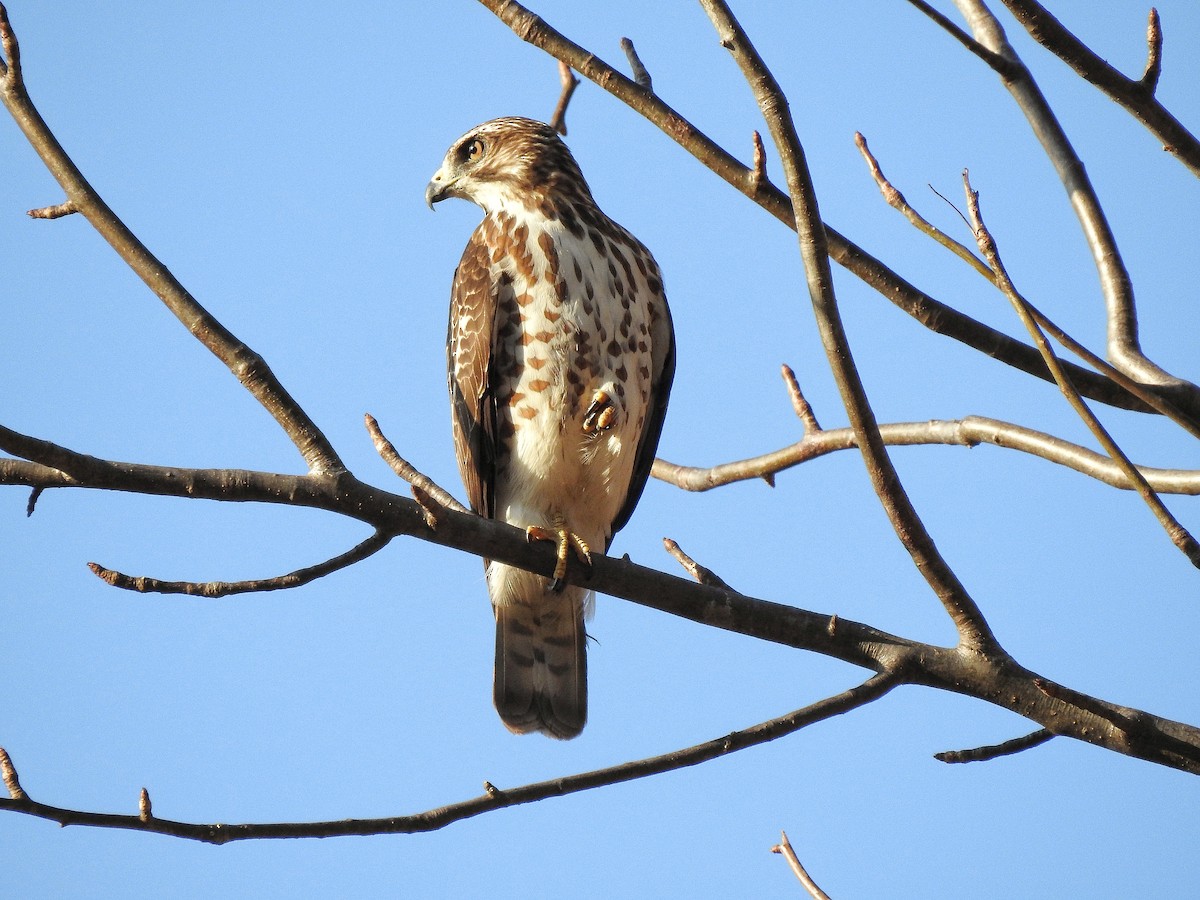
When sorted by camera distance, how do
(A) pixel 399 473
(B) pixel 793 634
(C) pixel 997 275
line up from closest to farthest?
(C) pixel 997 275, (B) pixel 793 634, (A) pixel 399 473

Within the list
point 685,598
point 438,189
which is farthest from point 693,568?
point 438,189

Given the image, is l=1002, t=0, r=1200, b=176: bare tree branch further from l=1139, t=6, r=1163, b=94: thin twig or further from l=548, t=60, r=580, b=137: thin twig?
l=548, t=60, r=580, b=137: thin twig

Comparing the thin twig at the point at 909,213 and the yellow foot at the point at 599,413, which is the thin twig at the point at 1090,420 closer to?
the thin twig at the point at 909,213

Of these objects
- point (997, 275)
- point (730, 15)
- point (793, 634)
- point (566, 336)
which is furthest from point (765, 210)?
point (566, 336)

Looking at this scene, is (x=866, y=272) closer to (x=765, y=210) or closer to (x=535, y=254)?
(x=765, y=210)

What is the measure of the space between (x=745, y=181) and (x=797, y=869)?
1.90m

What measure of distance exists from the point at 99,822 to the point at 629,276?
120 inches

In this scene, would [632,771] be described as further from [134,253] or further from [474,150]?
[474,150]

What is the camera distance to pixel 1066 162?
3.70 metres

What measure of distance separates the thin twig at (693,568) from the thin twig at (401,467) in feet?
2.00

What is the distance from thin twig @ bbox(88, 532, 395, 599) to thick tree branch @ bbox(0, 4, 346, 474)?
0.87 ft

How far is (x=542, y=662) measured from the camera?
5203 mm

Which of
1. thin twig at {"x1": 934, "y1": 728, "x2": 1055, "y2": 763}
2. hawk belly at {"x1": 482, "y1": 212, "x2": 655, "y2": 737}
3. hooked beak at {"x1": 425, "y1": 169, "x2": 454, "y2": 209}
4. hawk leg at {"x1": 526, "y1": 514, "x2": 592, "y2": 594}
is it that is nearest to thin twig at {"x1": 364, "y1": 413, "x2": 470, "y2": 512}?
hawk leg at {"x1": 526, "y1": 514, "x2": 592, "y2": 594}

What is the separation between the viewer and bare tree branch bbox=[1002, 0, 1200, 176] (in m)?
2.86
